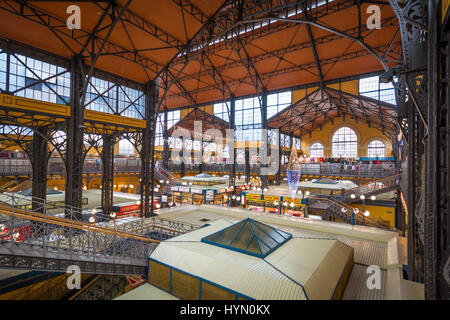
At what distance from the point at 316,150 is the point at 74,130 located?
42.4 metres

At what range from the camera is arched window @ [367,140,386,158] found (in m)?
38.7

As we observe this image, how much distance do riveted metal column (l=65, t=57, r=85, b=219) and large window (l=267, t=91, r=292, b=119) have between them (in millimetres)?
19495

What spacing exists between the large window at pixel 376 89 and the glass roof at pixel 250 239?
20387 mm

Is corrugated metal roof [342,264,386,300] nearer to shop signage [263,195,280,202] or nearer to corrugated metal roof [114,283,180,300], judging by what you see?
corrugated metal roof [114,283,180,300]

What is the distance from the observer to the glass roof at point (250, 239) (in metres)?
7.53

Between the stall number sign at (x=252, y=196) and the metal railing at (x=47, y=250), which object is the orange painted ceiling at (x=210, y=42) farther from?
the stall number sign at (x=252, y=196)

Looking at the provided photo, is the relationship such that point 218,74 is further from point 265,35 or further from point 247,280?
point 247,280

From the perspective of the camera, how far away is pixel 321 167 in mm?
34625

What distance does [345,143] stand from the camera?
138 ft

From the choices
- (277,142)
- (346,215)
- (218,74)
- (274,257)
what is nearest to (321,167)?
(277,142)

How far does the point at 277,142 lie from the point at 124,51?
2355 cm

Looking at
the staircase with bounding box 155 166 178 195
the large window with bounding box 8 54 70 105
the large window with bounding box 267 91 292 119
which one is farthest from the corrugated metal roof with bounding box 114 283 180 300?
the large window with bounding box 267 91 292 119

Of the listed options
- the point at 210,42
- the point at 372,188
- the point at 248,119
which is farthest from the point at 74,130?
the point at 372,188

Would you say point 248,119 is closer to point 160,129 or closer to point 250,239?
point 160,129
